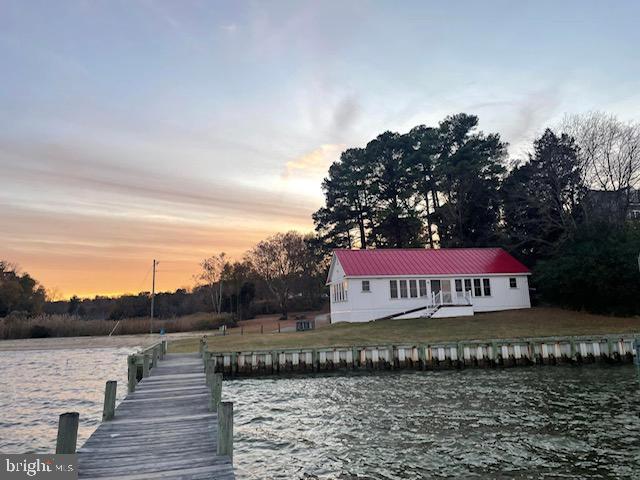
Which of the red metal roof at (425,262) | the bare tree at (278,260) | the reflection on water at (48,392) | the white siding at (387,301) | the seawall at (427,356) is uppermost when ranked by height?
the bare tree at (278,260)

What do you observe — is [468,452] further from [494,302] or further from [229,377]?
[494,302]

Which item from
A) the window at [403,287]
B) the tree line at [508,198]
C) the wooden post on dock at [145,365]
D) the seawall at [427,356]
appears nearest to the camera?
the wooden post on dock at [145,365]

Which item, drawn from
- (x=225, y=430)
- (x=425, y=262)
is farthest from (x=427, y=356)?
(x=425, y=262)

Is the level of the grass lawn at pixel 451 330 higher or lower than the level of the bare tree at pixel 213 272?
lower

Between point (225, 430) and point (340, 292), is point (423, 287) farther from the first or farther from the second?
point (225, 430)

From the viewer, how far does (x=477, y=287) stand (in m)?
42.2

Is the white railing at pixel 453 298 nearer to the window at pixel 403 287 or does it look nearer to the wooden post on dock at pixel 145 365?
the window at pixel 403 287

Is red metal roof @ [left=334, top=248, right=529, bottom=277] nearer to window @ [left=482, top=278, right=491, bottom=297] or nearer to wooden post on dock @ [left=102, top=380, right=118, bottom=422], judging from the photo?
window @ [left=482, top=278, right=491, bottom=297]

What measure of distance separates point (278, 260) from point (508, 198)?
37726mm

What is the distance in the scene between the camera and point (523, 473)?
9500mm

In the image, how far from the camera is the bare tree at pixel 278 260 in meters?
73.7

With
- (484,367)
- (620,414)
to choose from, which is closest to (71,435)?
(620,414)

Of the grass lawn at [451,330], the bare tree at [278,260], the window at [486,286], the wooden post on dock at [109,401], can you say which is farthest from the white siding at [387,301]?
the bare tree at [278,260]
